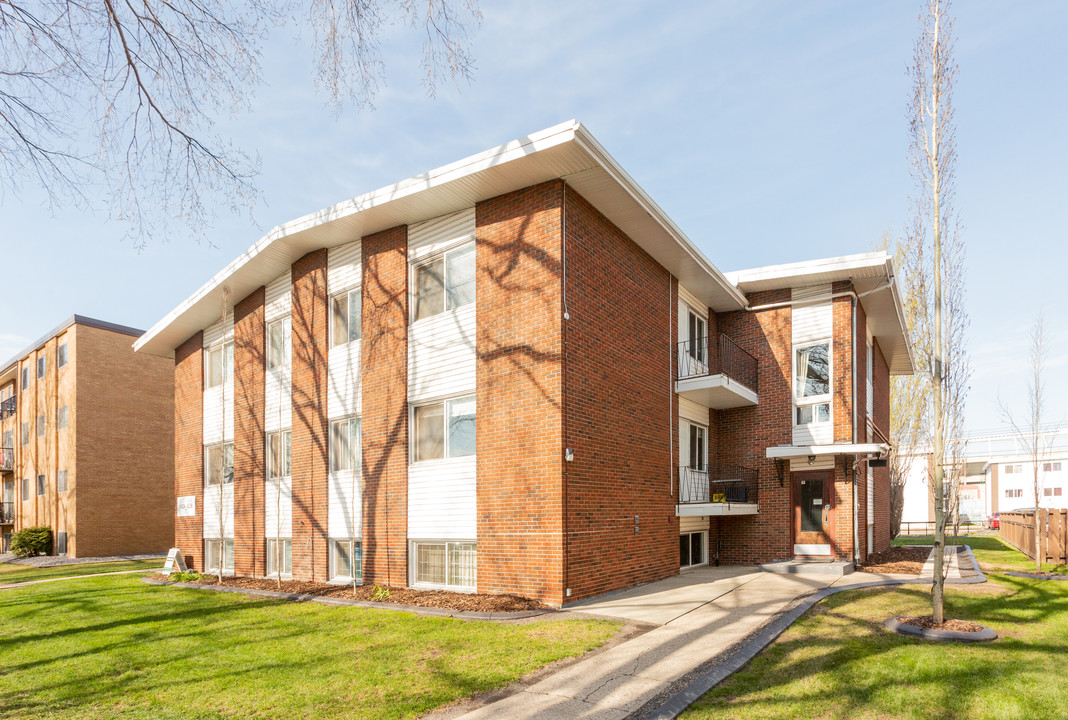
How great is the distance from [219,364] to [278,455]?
5.26 metres

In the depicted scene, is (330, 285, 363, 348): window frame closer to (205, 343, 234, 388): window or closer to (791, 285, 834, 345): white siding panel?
(205, 343, 234, 388): window

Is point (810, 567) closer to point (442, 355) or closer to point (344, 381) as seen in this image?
point (442, 355)

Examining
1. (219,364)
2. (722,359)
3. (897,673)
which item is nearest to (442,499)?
(897,673)

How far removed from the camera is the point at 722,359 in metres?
18.8

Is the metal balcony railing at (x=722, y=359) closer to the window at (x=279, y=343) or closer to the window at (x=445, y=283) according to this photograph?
the window at (x=445, y=283)

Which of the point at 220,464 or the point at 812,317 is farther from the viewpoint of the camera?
the point at 220,464

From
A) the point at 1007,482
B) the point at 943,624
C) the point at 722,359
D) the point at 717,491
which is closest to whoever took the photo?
the point at 943,624

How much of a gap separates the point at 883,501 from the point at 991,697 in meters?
17.9

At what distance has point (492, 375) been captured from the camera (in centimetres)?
1273

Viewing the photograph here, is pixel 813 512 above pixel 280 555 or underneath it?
above

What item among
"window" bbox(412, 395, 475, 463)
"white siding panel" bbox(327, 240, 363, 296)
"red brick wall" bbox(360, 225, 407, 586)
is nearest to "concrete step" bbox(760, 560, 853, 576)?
"window" bbox(412, 395, 475, 463)

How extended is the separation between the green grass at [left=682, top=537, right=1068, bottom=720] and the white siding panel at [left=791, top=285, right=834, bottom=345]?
27.0 ft

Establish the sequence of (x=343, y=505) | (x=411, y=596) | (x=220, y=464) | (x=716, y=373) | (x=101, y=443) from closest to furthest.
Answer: (x=411, y=596) < (x=343, y=505) < (x=716, y=373) < (x=220, y=464) < (x=101, y=443)

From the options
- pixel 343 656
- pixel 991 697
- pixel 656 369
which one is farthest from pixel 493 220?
pixel 991 697
